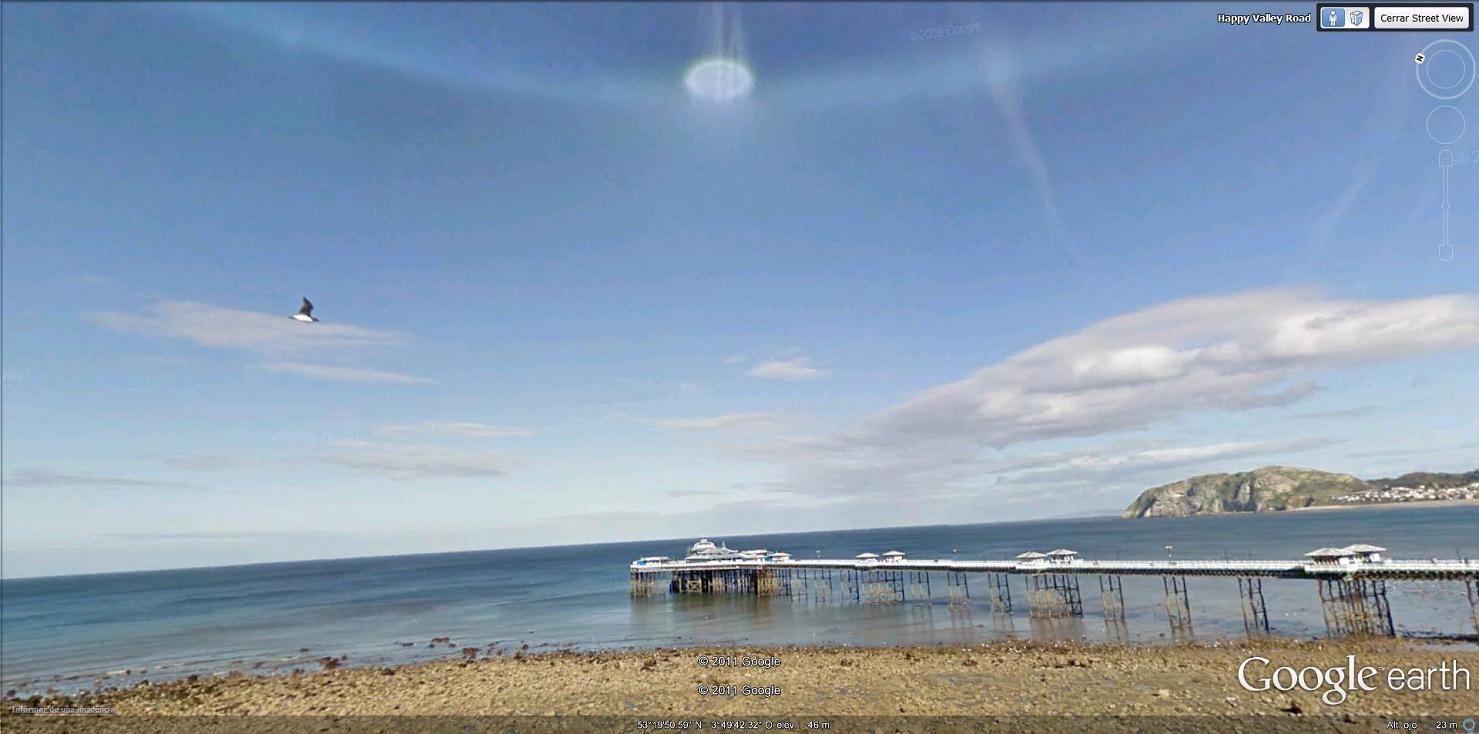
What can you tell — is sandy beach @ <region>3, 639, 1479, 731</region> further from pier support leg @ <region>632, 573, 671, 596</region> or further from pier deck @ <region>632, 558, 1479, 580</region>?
pier support leg @ <region>632, 573, 671, 596</region>

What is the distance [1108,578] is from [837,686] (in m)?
47.9

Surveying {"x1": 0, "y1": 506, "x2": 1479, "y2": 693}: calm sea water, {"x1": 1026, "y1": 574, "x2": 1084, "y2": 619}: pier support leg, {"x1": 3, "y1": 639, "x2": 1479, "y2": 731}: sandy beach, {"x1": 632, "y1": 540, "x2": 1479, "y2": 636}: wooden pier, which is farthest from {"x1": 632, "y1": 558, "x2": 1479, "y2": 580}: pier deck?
{"x1": 3, "y1": 639, "x2": 1479, "y2": 731}: sandy beach

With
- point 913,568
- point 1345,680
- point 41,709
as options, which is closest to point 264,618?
point 41,709

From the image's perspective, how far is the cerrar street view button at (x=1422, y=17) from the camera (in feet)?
48.3

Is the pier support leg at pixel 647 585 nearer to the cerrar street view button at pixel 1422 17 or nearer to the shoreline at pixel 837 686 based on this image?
the shoreline at pixel 837 686

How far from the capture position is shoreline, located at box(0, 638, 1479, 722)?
21.3 meters

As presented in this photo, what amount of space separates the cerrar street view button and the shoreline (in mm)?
18335

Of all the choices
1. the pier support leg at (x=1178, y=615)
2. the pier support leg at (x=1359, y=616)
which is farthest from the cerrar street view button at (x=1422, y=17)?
the pier support leg at (x=1178, y=615)

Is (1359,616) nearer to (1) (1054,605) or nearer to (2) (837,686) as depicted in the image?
(1) (1054,605)

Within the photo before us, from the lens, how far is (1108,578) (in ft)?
202

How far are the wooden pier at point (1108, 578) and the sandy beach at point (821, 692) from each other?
585cm

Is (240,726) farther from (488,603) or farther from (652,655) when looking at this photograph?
(488,603)

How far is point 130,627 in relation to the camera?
236 ft

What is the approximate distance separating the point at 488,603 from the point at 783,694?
229 ft
